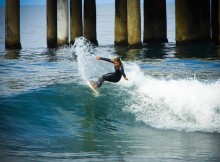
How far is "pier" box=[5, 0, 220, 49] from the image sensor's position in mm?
22062

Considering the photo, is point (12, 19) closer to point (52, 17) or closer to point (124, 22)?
point (52, 17)

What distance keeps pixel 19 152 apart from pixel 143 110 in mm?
4201

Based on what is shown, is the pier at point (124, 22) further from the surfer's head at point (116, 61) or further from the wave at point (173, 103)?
the surfer's head at point (116, 61)

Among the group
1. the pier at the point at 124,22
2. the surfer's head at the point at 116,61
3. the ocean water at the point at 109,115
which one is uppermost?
the pier at the point at 124,22

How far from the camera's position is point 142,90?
14023 millimetres

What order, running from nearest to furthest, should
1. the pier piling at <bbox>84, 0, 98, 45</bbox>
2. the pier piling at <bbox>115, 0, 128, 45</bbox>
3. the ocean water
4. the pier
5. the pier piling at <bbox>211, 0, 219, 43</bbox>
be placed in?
1. the ocean water
2. the pier
3. the pier piling at <bbox>115, 0, 128, 45</bbox>
4. the pier piling at <bbox>84, 0, 98, 45</bbox>
5. the pier piling at <bbox>211, 0, 219, 43</bbox>

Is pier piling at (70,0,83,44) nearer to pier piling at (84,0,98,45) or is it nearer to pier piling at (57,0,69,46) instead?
pier piling at (57,0,69,46)

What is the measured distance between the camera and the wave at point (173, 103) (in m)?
11.6

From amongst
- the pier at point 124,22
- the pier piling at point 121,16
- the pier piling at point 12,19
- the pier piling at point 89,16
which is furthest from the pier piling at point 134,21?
the pier piling at point 12,19

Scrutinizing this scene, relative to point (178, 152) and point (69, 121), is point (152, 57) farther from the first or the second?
point (178, 152)

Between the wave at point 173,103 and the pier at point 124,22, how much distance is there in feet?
21.9

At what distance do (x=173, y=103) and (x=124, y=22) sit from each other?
11.5 meters

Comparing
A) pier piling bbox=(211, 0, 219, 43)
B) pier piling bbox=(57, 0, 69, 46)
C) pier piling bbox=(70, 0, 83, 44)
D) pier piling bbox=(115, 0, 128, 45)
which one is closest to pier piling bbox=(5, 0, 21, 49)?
pier piling bbox=(57, 0, 69, 46)

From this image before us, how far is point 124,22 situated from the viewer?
2386 cm
